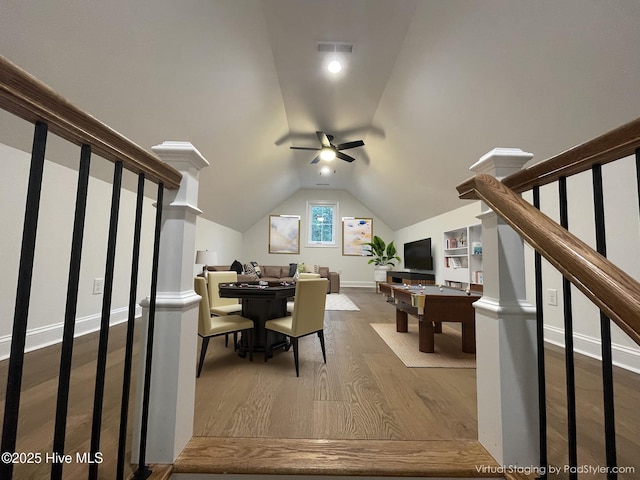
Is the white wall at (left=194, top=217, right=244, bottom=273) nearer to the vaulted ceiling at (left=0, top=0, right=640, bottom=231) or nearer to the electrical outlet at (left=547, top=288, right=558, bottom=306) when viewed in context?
the vaulted ceiling at (left=0, top=0, right=640, bottom=231)

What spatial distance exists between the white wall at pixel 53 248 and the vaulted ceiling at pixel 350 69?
0.42 metres

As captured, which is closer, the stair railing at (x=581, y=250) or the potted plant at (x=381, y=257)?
the stair railing at (x=581, y=250)

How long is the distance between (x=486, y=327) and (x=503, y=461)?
45cm

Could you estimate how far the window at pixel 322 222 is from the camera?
881cm

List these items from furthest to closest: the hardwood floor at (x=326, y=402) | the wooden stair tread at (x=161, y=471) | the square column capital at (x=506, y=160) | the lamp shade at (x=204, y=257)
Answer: the lamp shade at (x=204, y=257) < the hardwood floor at (x=326, y=402) < the square column capital at (x=506, y=160) < the wooden stair tread at (x=161, y=471)

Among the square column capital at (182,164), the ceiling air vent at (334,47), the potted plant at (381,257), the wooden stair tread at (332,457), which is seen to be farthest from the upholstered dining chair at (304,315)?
the potted plant at (381,257)

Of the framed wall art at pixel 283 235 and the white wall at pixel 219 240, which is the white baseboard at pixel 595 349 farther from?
the framed wall art at pixel 283 235

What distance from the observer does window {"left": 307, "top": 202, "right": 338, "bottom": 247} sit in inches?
347

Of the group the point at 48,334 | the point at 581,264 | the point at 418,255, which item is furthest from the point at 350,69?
the point at 418,255

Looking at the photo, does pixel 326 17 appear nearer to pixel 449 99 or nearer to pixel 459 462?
pixel 449 99

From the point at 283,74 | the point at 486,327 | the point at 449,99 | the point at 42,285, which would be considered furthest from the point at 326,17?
the point at 42,285

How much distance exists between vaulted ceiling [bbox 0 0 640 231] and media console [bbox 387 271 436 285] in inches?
94.3

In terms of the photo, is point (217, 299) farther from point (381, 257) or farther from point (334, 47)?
point (381, 257)

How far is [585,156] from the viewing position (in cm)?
71
